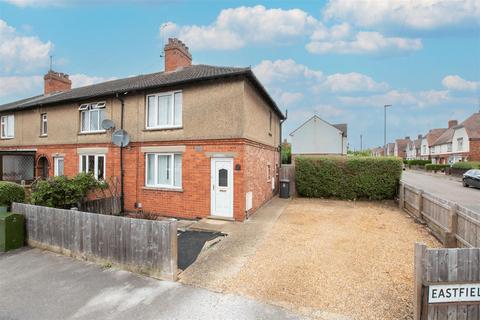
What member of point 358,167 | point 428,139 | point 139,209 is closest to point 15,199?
point 139,209

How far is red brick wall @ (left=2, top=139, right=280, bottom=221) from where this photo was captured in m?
9.59

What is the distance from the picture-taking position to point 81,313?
405 centimetres

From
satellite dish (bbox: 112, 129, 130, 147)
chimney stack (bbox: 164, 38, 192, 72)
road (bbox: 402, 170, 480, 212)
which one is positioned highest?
chimney stack (bbox: 164, 38, 192, 72)

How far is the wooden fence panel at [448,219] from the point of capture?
6.07 meters

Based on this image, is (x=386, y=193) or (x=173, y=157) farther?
(x=386, y=193)

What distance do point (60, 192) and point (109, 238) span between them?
5324 mm

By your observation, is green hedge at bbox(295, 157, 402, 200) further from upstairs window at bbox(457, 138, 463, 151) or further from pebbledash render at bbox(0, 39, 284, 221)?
upstairs window at bbox(457, 138, 463, 151)

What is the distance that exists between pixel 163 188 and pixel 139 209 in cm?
166

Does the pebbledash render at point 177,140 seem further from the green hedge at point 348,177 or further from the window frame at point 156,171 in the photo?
the green hedge at point 348,177

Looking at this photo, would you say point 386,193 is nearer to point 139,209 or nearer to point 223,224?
point 223,224

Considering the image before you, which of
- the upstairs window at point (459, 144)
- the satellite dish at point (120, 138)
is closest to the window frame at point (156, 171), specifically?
the satellite dish at point (120, 138)

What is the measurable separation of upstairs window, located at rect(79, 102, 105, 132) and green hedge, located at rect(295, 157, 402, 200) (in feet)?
36.2

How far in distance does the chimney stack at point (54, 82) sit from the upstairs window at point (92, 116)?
9155 mm

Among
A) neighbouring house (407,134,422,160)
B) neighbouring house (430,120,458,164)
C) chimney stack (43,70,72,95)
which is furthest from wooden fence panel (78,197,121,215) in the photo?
neighbouring house (407,134,422,160)
